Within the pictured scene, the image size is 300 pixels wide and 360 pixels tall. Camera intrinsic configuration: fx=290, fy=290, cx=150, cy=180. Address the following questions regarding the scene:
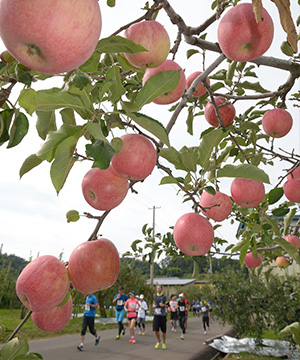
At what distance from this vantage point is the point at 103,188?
4.42 feet

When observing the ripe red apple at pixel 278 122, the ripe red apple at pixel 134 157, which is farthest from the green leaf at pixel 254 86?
the ripe red apple at pixel 134 157

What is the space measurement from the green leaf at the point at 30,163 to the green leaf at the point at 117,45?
55 cm

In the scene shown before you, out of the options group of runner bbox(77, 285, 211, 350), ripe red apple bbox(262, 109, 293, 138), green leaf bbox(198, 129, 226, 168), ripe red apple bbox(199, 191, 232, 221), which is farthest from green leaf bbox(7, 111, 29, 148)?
group of runner bbox(77, 285, 211, 350)

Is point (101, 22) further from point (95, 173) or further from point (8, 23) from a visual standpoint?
point (95, 173)

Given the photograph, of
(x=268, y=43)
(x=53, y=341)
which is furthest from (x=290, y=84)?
(x=53, y=341)

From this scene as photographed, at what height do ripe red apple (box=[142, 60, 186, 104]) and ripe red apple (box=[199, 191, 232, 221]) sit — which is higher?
ripe red apple (box=[142, 60, 186, 104])

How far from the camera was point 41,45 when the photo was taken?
68 centimetres

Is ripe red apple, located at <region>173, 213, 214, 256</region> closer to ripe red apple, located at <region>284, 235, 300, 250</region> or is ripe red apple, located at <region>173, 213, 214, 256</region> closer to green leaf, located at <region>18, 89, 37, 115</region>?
green leaf, located at <region>18, 89, 37, 115</region>

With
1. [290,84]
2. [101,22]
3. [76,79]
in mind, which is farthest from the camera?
[290,84]

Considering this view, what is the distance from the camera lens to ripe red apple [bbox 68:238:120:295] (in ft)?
4.46

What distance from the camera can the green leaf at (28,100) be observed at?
40.0 inches

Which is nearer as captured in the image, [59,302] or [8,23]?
[8,23]

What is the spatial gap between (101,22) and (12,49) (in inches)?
9.3

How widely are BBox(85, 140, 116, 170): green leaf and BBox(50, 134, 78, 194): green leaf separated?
0.10 metres
